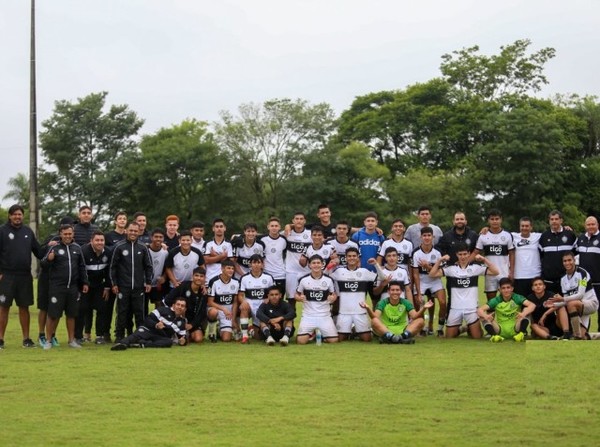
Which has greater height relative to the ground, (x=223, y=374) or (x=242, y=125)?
(x=242, y=125)

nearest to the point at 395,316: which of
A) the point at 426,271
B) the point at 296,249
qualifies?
the point at 426,271

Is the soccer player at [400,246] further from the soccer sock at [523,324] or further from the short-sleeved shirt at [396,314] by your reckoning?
the soccer sock at [523,324]

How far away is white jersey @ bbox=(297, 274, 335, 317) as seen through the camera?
47.4 ft

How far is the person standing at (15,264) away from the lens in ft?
44.3

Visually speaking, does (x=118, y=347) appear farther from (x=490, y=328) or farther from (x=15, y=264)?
(x=490, y=328)

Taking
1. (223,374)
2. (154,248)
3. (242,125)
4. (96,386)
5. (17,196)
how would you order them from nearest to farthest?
1. (96,386)
2. (223,374)
3. (154,248)
4. (242,125)
5. (17,196)

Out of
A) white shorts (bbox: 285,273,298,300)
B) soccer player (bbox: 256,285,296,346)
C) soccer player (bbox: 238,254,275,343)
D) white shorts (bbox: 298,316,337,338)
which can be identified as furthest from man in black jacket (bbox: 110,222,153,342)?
white shorts (bbox: 298,316,337,338)

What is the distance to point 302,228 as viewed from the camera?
50.4 feet

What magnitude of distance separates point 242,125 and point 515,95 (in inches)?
662

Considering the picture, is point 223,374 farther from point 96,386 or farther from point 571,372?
point 571,372

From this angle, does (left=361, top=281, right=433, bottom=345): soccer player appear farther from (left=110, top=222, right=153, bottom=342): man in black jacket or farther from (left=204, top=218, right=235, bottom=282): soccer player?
(left=110, top=222, right=153, bottom=342): man in black jacket

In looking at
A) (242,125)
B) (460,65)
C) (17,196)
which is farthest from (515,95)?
(17,196)

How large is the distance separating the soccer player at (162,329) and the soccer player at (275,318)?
1179 millimetres

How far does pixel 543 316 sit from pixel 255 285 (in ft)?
14.2
